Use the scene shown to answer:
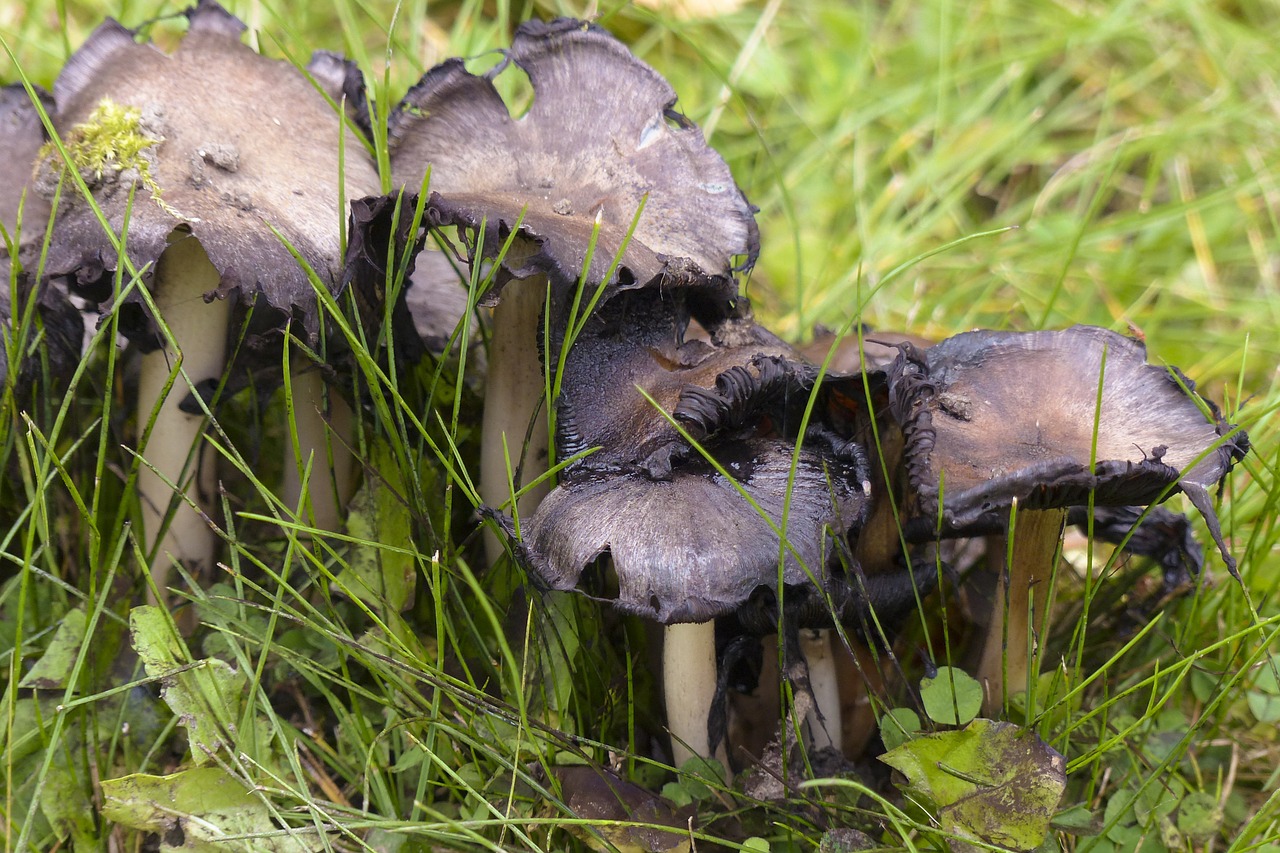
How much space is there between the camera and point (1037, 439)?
1.54 metres

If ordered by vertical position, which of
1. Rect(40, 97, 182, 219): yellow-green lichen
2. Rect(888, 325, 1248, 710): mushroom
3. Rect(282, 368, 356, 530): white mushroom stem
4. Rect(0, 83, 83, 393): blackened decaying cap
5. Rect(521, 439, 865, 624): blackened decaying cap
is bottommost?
Answer: Rect(282, 368, 356, 530): white mushroom stem

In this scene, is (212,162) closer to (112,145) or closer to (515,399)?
(112,145)

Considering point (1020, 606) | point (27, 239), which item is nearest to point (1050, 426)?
point (1020, 606)

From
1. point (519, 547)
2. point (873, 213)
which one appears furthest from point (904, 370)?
point (873, 213)

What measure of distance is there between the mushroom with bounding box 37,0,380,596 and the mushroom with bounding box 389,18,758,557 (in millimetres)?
162

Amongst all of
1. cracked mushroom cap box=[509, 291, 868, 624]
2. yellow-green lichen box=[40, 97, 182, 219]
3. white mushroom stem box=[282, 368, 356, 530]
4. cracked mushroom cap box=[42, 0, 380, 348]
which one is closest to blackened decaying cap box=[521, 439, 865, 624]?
cracked mushroom cap box=[509, 291, 868, 624]

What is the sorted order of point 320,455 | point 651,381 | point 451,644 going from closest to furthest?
point 651,381
point 451,644
point 320,455

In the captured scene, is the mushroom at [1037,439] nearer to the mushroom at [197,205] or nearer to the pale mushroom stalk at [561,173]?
the pale mushroom stalk at [561,173]

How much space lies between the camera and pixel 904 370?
61.6 inches

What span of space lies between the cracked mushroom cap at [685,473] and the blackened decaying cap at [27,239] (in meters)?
0.85

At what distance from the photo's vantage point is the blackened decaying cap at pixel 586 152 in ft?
5.55

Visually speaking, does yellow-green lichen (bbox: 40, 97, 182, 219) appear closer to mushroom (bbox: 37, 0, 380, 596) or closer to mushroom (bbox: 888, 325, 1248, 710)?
mushroom (bbox: 37, 0, 380, 596)

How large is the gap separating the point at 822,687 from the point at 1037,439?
564mm

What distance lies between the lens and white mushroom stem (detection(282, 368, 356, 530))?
1.97 metres
